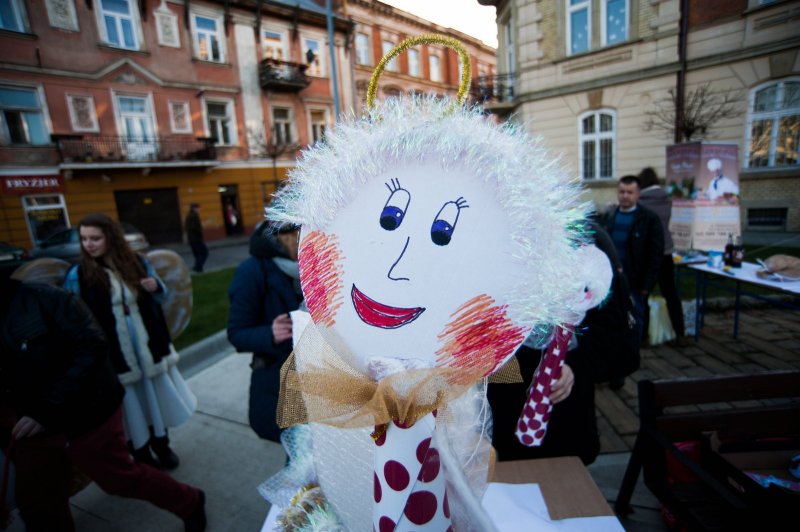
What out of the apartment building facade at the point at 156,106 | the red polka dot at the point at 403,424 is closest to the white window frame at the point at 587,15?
the red polka dot at the point at 403,424

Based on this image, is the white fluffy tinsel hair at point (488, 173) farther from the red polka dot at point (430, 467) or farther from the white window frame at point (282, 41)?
the white window frame at point (282, 41)

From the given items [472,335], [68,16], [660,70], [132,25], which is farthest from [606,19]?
[132,25]

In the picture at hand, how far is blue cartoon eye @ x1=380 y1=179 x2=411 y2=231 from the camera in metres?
0.63

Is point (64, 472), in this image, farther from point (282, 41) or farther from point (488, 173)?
point (282, 41)

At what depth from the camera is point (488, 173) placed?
2.05 ft

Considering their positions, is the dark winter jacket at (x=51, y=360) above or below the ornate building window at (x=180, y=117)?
below

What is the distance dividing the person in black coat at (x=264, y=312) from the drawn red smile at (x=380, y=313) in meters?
1.05

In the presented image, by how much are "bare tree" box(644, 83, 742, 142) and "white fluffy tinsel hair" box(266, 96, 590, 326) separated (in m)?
3.61

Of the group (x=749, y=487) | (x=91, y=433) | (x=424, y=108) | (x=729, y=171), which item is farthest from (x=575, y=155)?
(x=91, y=433)

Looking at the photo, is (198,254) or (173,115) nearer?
(198,254)

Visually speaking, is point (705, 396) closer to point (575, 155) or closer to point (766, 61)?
point (766, 61)

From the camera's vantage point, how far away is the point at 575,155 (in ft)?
14.3

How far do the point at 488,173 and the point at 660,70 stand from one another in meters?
3.40

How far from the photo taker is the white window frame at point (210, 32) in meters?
12.5
